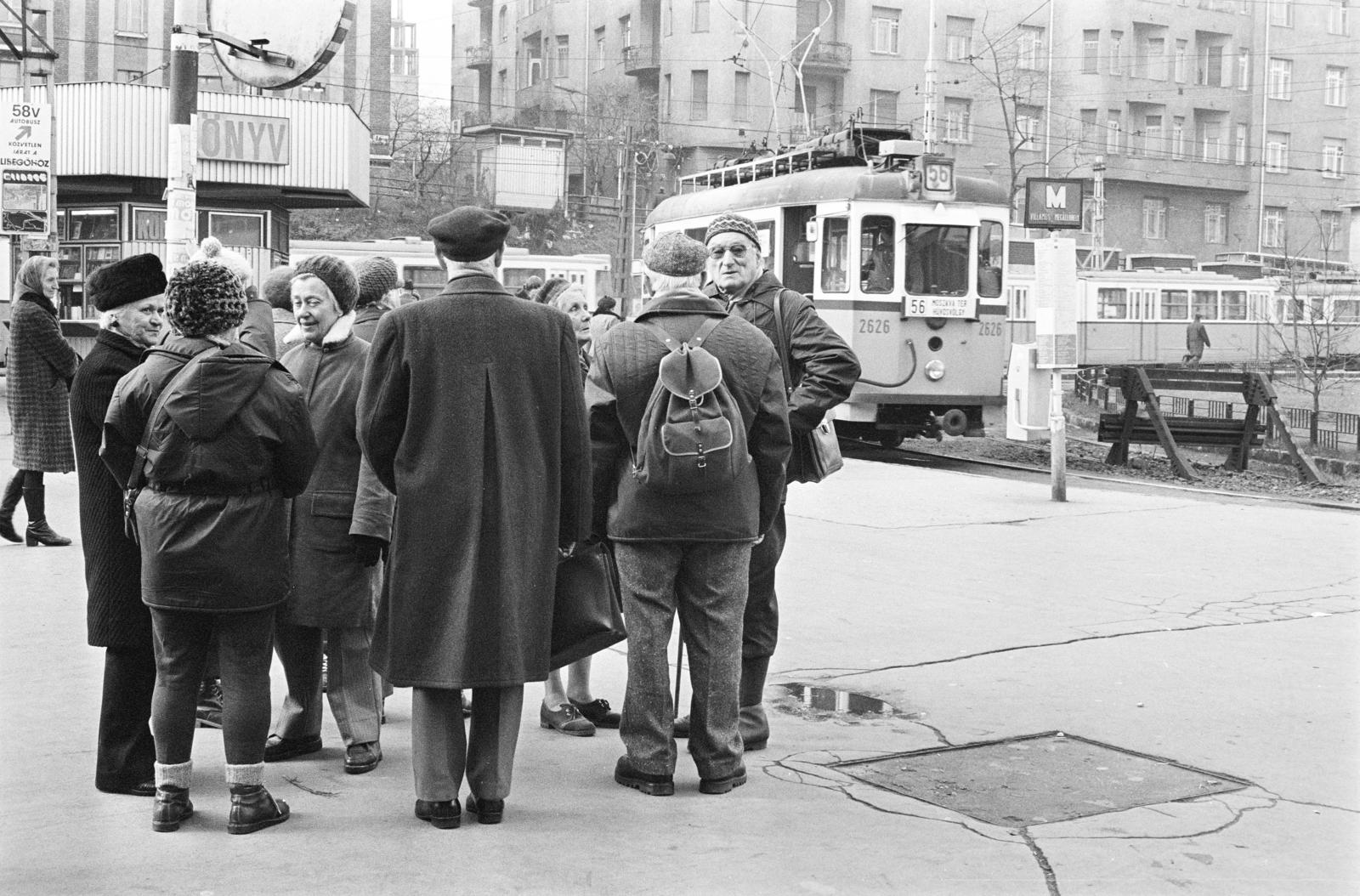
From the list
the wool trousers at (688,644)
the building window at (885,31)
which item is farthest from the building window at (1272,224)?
the wool trousers at (688,644)

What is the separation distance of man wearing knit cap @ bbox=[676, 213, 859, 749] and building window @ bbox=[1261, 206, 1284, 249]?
61309mm

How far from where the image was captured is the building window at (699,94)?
5631 centimetres

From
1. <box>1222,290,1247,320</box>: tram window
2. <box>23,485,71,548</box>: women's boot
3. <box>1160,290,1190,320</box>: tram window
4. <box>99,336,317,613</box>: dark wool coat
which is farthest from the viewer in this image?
<box>1222,290,1247,320</box>: tram window

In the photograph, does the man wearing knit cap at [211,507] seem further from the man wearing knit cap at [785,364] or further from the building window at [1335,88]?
the building window at [1335,88]

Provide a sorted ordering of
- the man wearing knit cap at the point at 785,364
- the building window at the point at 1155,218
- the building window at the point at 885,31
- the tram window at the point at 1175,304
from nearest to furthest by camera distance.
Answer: the man wearing knit cap at the point at 785,364 < the tram window at the point at 1175,304 < the building window at the point at 885,31 < the building window at the point at 1155,218

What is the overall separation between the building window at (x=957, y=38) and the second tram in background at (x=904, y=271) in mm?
26591

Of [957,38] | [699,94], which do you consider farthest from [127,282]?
[699,94]

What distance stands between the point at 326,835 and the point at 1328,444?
18.9 meters

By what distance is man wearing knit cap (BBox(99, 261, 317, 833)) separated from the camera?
455cm

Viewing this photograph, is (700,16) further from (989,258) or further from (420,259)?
(989,258)

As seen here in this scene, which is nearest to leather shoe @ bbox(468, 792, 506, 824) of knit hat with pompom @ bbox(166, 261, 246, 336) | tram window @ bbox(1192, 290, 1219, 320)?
knit hat with pompom @ bbox(166, 261, 246, 336)

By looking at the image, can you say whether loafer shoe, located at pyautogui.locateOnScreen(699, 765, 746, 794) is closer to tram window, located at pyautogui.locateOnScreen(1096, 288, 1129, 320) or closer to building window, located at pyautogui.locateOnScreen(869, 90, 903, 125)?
tram window, located at pyautogui.locateOnScreen(1096, 288, 1129, 320)

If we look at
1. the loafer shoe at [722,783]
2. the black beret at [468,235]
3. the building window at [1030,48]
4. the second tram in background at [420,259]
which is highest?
the building window at [1030,48]

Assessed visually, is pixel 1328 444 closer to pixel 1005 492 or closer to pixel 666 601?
pixel 1005 492
